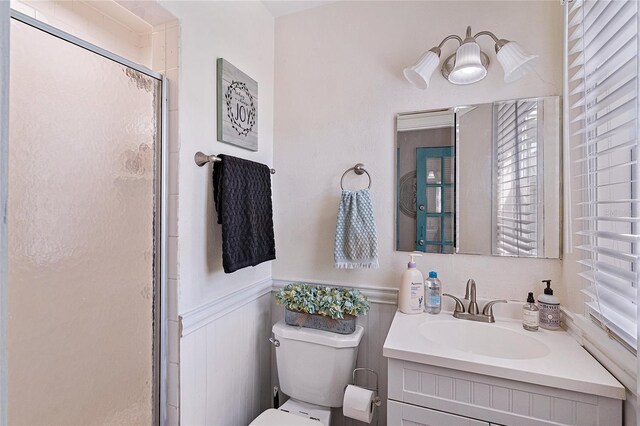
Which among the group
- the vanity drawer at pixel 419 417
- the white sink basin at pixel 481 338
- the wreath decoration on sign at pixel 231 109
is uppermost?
the wreath decoration on sign at pixel 231 109

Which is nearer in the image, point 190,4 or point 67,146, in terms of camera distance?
point 67,146

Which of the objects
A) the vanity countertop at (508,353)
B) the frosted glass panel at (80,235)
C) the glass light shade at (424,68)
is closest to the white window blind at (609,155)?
the vanity countertop at (508,353)

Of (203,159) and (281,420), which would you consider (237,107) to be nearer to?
(203,159)

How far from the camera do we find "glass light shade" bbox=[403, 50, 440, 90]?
52.9 inches

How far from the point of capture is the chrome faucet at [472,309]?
52.4 inches

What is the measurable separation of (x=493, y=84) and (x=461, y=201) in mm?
521

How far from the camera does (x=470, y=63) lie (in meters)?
1.28

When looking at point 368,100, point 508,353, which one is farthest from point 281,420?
point 368,100

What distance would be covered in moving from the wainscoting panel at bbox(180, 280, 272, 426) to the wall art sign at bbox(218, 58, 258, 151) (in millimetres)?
697

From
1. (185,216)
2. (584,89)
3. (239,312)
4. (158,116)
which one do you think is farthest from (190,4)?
(584,89)

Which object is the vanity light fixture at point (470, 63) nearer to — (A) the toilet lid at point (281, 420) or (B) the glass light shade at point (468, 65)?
(B) the glass light shade at point (468, 65)

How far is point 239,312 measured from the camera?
1.47 m

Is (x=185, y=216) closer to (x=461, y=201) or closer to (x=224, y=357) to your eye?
(x=224, y=357)

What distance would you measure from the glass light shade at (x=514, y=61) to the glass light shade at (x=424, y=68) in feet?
0.80
